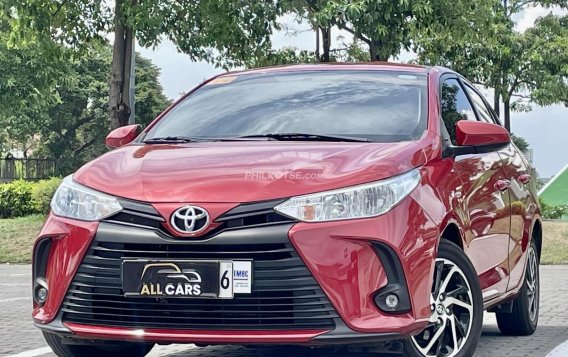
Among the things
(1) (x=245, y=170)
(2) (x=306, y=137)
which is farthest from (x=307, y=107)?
(1) (x=245, y=170)

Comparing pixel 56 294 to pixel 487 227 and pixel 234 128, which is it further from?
pixel 487 227

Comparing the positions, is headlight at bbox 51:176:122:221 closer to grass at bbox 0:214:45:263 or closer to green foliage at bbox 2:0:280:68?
green foliage at bbox 2:0:280:68

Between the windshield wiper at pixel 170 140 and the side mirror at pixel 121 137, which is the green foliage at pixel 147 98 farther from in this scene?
the windshield wiper at pixel 170 140

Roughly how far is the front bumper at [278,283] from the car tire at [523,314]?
2.62m

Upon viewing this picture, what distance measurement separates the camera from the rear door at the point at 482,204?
562cm

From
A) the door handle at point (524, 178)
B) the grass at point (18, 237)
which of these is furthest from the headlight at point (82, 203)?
the grass at point (18, 237)

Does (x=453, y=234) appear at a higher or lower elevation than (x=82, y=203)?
lower

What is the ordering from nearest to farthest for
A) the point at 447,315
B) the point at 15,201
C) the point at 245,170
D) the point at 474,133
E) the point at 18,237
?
Answer: 1. the point at 245,170
2. the point at 447,315
3. the point at 474,133
4. the point at 18,237
5. the point at 15,201

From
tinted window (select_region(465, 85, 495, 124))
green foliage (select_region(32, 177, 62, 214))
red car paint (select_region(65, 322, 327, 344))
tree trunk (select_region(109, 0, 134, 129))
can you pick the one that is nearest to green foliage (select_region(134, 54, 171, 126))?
green foliage (select_region(32, 177, 62, 214))

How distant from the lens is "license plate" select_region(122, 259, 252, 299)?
14.6 ft

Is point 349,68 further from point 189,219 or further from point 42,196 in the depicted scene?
point 42,196

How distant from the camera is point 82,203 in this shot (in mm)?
4801

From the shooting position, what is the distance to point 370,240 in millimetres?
4492

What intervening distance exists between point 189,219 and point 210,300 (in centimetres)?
36
